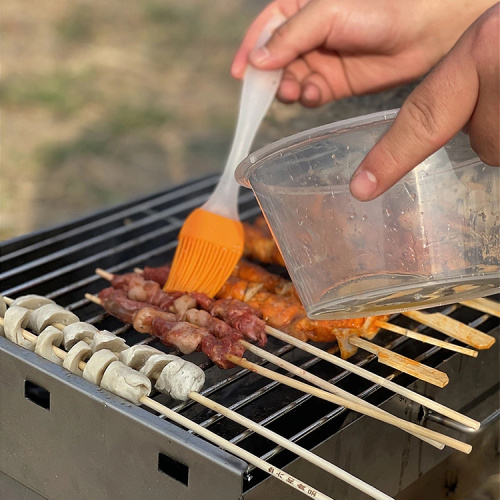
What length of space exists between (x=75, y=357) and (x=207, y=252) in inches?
34.0

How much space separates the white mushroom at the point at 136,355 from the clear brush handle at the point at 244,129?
2.85ft

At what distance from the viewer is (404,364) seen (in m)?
2.74

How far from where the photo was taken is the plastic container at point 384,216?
2.39 m

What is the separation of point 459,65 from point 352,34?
1742mm

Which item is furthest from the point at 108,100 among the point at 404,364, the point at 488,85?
the point at 488,85

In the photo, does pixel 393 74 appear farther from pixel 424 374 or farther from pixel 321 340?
pixel 424 374

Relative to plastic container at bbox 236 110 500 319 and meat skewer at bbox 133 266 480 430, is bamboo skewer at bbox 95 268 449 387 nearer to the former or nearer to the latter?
meat skewer at bbox 133 266 480 430

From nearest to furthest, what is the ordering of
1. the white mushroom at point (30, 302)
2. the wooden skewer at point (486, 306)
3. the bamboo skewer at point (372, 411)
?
the bamboo skewer at point (372, 411)
the white mushroom at point (30, 302)
the wooden skewer at point (486, 306)

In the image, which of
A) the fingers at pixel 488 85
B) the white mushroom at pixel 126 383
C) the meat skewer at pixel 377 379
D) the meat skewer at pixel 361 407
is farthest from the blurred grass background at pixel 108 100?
the fingers at pixel 488 85

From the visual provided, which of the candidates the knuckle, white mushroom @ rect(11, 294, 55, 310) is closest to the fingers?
the knuckle

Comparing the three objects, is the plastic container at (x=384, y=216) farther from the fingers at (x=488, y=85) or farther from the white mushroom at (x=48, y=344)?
the white mushroom at (x=48, y=344)

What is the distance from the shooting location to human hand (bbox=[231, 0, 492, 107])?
12.2 feet

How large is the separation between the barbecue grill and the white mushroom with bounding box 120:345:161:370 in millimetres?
144

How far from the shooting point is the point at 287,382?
258cm
